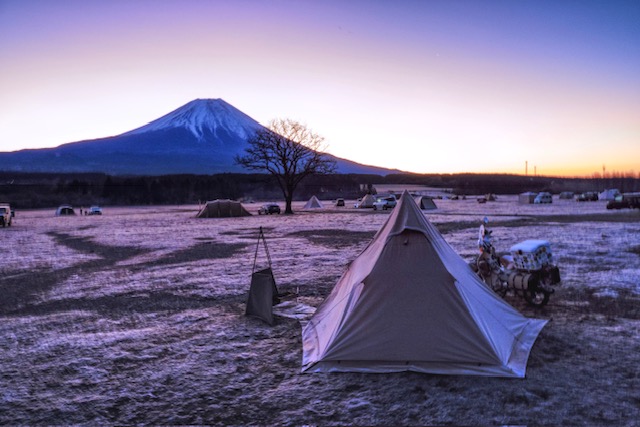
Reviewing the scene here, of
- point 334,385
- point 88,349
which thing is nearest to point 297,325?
point 334,385

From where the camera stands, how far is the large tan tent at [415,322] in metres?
6.05

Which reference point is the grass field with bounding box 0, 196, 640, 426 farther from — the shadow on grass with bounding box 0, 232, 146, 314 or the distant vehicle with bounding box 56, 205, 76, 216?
the distant vehicle with bounding box 56, 205, 76, 216

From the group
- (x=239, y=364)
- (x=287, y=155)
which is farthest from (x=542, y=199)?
(x=239, y=364)

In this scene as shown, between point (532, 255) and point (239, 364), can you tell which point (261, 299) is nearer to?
point (239, 364)

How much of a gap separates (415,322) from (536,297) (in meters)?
4.27

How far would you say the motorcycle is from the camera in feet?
29.2

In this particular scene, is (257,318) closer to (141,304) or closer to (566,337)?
(141,304)

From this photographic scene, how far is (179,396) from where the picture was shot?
551 cm

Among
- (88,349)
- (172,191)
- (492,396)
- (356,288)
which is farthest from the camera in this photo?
(172,191)

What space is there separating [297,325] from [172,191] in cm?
9837

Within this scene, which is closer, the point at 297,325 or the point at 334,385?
the point at 334,385

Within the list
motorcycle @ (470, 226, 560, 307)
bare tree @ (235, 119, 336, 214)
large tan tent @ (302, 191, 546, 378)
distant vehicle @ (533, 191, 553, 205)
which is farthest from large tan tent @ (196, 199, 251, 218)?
distant vehicle @ (533, 191, 553, 205)

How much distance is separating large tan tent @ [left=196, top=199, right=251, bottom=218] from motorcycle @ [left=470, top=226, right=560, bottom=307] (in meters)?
37.2

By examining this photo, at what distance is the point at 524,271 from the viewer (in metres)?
9.00
